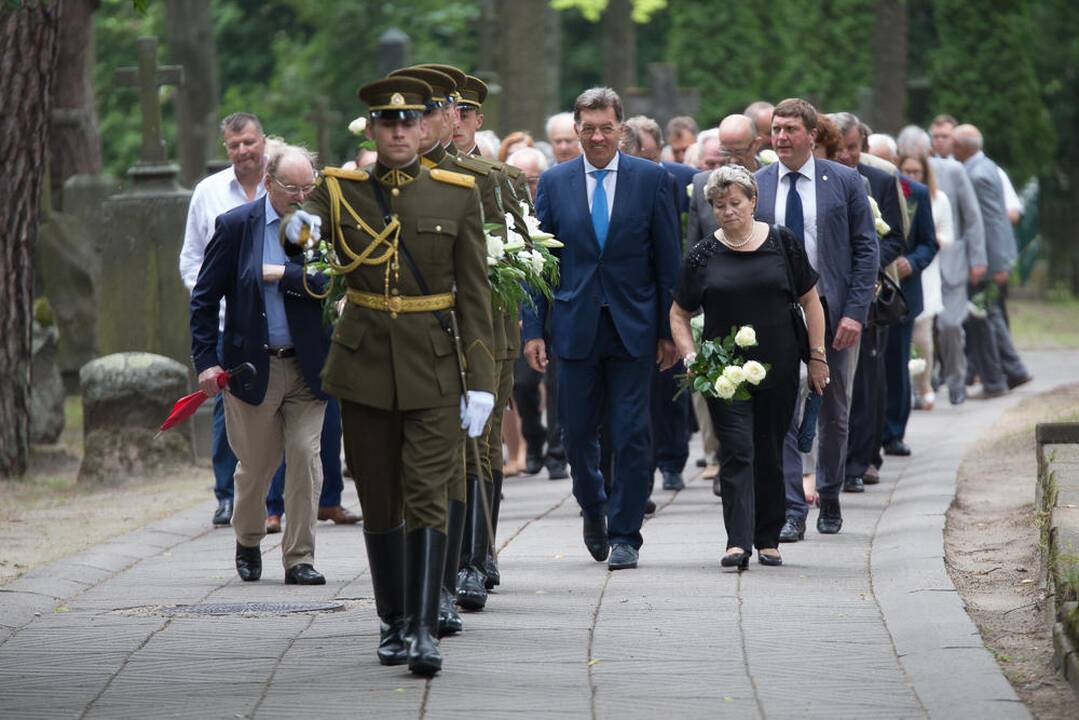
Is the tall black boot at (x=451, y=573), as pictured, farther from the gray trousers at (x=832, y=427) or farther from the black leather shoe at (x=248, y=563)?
the gray trousers at (x=832, y=427)

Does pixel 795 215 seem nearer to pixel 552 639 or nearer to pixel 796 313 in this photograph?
pixel 796 313

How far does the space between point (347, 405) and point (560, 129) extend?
553 centimetres

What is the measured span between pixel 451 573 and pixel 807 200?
3359 mm

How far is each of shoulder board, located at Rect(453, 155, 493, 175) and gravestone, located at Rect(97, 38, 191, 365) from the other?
7.02 metres

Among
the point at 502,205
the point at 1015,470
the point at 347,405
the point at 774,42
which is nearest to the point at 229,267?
the point at 502,205

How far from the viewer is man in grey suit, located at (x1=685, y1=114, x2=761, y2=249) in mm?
11156

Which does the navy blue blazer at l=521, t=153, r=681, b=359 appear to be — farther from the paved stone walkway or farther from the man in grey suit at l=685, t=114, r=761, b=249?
the man in grey suit at l=685, t=114, r=761, b=249

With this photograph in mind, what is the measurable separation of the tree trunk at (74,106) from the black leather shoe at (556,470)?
26.1 ft

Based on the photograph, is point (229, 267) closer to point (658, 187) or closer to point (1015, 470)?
point (658, 187)

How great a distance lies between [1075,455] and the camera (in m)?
9.85

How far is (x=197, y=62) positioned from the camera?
29.0 metres

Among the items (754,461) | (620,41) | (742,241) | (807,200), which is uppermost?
(620,41)

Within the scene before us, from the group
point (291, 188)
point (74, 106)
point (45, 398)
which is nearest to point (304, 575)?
point (291, 188)

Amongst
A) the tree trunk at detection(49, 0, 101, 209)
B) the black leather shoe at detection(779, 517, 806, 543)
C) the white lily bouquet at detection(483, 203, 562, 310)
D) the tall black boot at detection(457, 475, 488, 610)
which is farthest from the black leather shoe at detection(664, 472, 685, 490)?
the tree trunk at detection(49, 0, 101, 209)
